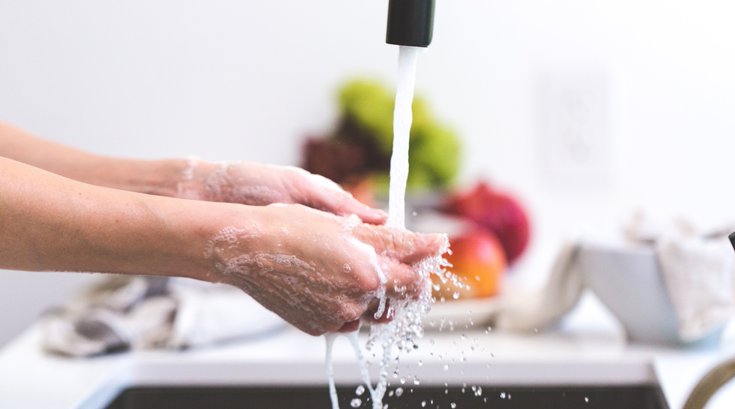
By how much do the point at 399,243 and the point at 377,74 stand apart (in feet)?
3.26

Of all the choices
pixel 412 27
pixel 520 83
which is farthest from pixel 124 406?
pixel 520 83

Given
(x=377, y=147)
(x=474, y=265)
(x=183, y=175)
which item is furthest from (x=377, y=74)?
(x=183, y=175)

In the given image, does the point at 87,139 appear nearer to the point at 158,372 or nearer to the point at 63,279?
the point at 63,279

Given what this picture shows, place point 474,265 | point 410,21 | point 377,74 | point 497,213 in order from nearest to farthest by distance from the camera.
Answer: point 410,21
point 474,265
point 497,213
point 377,74

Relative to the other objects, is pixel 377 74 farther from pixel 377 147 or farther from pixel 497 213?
pixel 497 213

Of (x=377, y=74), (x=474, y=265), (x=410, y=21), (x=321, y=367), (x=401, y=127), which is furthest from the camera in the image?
(x=377, y=74)

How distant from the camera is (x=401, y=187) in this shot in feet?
2.77

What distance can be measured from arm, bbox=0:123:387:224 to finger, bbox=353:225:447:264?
165mm

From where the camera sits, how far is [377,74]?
176 centimetres

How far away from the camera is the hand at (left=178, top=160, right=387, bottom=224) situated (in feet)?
3.14

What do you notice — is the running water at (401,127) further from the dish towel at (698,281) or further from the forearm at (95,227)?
the dish towel at (698,281)

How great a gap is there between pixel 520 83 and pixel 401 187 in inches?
38.8

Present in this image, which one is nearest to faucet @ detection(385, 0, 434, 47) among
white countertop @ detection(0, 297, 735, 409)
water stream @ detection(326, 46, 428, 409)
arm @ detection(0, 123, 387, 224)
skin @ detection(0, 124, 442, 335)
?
water stream @ detection(326, 46, 428, 409)

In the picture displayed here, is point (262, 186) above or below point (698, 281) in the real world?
above
